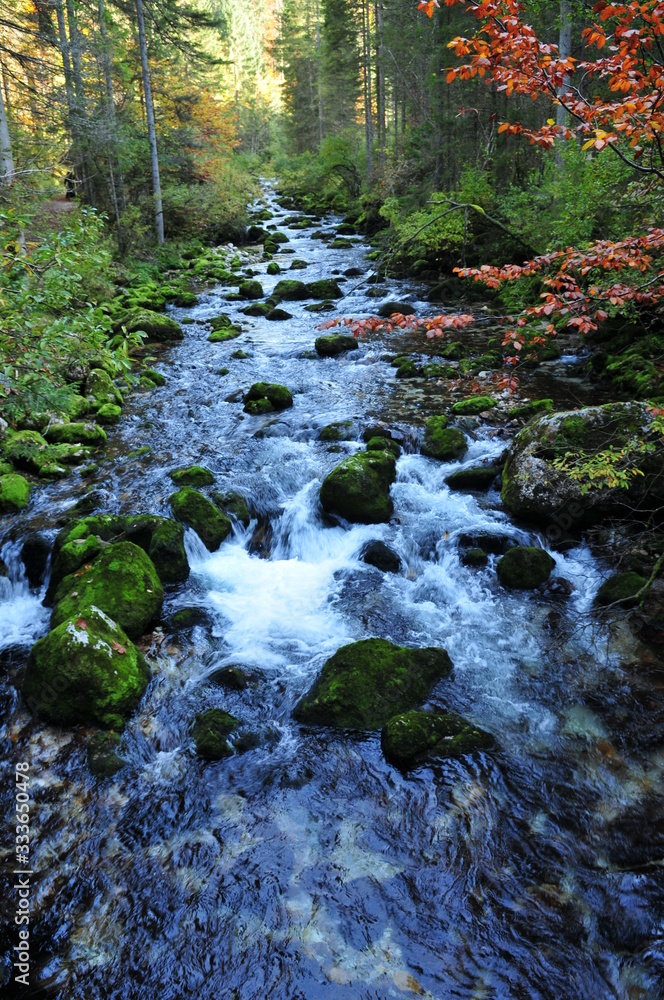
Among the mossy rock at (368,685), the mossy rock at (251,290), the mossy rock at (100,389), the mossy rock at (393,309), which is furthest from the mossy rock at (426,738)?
the mossy rock at (251,290)

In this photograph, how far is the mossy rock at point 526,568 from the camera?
671 centimetres

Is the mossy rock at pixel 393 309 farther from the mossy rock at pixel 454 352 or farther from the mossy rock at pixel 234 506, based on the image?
the mossy rock at pixel 234 506

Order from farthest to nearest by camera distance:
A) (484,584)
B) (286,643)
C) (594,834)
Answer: (484,584)
(286,643)
(594,834)

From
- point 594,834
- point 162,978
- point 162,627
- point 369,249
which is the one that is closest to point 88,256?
point 162,627

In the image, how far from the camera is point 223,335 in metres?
15.9

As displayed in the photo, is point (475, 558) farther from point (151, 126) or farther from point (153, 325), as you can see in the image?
point (151, 126)

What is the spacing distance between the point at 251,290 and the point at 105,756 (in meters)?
17.9

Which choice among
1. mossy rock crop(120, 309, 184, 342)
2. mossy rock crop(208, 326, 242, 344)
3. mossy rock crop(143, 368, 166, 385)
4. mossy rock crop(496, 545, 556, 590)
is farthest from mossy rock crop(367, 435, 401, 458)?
mossy rock crop(120, 309, 184, 342)

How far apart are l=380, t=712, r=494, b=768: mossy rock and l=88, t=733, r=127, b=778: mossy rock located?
231cm

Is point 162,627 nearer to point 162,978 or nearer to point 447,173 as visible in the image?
point 162,978

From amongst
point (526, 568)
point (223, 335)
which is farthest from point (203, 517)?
point (223, 335)

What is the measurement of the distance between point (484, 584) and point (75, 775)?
478 centimetres

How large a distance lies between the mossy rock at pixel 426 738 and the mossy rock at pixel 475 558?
2.57m

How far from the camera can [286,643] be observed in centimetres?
630
